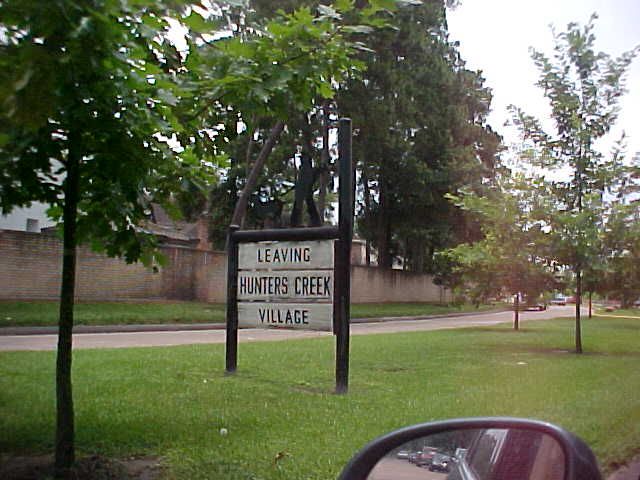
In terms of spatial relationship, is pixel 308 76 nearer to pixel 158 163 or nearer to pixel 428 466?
pixel 158 163

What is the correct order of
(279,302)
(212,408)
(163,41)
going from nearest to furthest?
(163,41) < (212,408) < (279,302)

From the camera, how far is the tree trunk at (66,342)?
15.0 ft

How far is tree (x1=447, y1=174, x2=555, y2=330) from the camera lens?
13570mm

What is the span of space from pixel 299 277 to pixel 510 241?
6384 mm

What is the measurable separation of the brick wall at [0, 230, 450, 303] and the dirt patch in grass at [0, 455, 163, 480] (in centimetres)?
804

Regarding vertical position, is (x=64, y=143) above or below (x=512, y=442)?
above

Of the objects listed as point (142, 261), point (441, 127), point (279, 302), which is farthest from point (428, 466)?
point (441, 127)

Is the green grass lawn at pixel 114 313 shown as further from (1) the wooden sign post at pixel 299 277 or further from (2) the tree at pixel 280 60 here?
(2) the tree at pixel 280 60

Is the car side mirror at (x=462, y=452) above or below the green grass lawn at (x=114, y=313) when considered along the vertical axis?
above

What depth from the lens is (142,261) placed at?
532cm

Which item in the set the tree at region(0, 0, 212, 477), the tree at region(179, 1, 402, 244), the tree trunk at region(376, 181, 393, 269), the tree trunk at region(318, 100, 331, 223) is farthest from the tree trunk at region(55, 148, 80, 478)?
the tree trunk at region(376, 181, 393, 269)

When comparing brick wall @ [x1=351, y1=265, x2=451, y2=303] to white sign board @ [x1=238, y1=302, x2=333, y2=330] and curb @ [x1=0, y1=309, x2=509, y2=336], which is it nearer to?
curb @ [x1=0, y1=309, x2=509, y2=336]

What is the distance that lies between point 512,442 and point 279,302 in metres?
7.20

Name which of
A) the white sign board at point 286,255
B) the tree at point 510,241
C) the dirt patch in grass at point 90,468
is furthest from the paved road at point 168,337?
the dirt patch in grass at point 90,468
